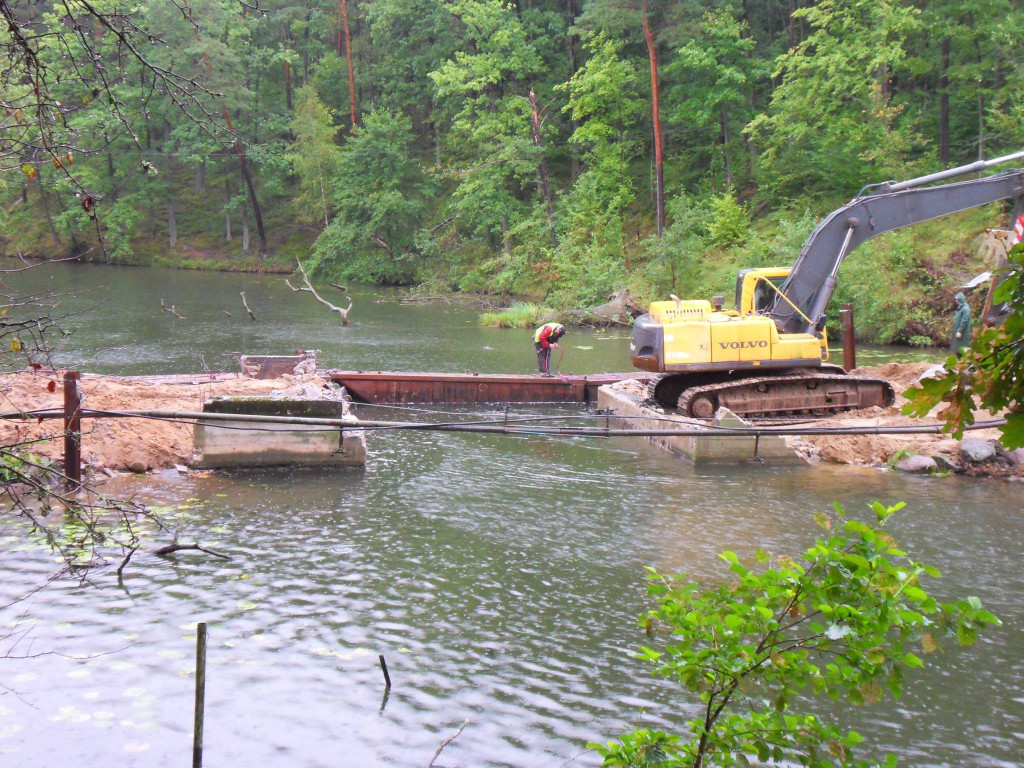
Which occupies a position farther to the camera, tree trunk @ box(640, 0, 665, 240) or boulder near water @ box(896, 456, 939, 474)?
tree trunk @ box(640, 0, 665, 240)

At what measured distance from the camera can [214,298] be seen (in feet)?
125

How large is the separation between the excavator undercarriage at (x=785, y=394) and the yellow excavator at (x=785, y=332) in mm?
18

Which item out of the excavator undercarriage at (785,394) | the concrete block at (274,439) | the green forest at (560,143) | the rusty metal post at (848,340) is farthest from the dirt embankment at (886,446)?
the green forest at (560,143)

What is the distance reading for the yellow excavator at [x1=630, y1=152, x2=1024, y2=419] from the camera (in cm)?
1597

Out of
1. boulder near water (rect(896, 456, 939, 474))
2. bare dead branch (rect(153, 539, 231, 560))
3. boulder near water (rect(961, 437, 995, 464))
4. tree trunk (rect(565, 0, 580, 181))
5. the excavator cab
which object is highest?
tree trunk (rect(565, 0, 580, 181))

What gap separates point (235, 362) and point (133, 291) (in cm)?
1962

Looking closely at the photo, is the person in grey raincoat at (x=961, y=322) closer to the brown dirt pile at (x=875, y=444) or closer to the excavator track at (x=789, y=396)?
the excavator track at (x=789, y=396)

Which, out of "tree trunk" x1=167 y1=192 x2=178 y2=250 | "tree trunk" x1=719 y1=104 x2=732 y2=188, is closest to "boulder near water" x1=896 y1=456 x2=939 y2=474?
"tree trunk" x1=719 y1=104 x2=732 y2=188

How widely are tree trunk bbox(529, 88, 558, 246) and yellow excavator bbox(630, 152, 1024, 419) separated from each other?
25.1m

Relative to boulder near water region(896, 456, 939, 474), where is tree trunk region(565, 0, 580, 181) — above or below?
above

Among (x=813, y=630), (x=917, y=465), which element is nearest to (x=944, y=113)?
(x=917, y=465)

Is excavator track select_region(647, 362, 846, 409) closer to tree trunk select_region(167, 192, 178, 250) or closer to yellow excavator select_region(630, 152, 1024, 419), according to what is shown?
yellow excavator select_region(630, 152, 1024, 419)

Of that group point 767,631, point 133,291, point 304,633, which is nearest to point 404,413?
point 304,633

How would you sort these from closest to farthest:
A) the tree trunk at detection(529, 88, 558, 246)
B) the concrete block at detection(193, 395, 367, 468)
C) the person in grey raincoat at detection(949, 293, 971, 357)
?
the concrete block at detection(193, 395, 367, 468)
the person in grey raincoat at detection(949, 293, 971, 357)
the tree trunk at detection(529, 88, 558, 246)
